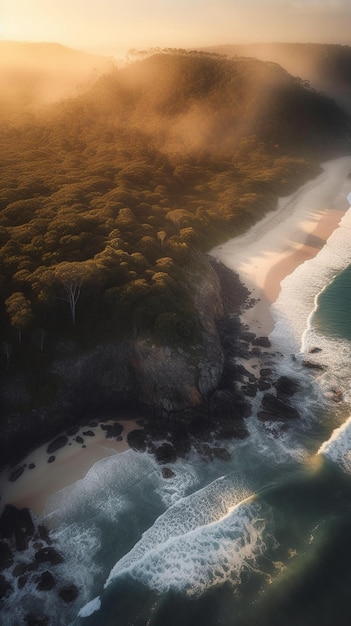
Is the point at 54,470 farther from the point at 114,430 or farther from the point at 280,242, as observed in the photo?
the point at 280,242

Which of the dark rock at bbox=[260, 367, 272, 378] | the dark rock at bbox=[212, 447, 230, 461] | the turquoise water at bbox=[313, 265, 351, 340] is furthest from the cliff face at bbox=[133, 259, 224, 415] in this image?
the turquoise water at bbox=[313, 265, 351, 340]

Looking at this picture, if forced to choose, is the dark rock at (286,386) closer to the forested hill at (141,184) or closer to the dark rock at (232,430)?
the dark rock at (232,430)

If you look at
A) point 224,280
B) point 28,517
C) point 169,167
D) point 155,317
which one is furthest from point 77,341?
point 169,167

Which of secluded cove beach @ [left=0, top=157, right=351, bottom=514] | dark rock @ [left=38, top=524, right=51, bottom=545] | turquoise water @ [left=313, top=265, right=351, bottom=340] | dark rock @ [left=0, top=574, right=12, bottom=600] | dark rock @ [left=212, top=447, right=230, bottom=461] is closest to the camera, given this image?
dark rock @ [left=0, top=574, right=12, bottom=600]

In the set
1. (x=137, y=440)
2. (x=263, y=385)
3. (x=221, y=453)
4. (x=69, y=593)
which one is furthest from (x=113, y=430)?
(x=263, y=385)

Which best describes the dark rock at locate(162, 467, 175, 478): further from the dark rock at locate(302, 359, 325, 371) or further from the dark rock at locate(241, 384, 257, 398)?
the dark rock at locate(302, 359, 325, 371)

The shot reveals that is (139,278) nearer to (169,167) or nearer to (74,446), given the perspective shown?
(74,446)
